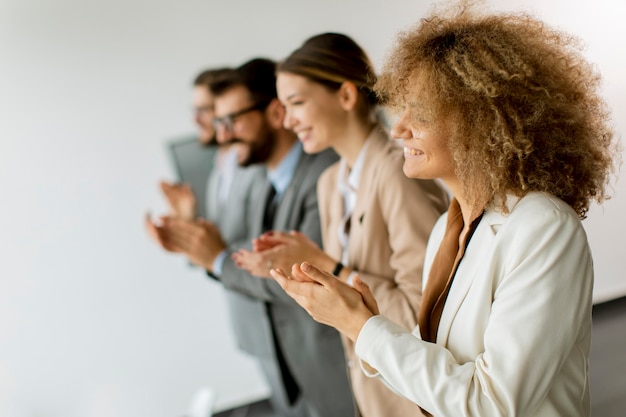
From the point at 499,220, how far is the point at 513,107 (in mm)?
230

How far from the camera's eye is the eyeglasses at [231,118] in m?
2.50

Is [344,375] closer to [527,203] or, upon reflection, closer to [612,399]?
Answer: [612,399]

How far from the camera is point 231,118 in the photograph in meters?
2.58

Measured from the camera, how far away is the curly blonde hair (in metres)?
1.31

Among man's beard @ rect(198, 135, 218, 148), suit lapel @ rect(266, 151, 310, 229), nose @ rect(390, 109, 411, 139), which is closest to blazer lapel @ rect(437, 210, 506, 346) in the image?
nose @ rect(390, 109, 411, 139)

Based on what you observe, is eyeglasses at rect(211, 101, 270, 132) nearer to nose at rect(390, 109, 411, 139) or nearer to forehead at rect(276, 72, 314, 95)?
forehead at rect(276, 72, 314, 95)

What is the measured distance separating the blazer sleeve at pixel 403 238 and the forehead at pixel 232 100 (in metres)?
0.77

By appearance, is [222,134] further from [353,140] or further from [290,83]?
[353,140]

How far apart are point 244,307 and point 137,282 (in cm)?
47

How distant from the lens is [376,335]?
1.36m

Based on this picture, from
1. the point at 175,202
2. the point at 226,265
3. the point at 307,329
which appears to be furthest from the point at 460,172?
the point at 175,202

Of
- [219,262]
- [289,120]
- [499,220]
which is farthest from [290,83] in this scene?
[499,220]

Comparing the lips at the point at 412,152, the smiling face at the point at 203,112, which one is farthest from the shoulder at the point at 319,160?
the lips at the point at 412,152

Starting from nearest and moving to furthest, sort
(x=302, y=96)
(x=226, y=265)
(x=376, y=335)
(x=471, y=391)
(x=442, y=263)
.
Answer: (x=471, y=391) < (x=376, y=335) < (x=442, y=263) < (x=302, y=96) < (x=226, y=265)
